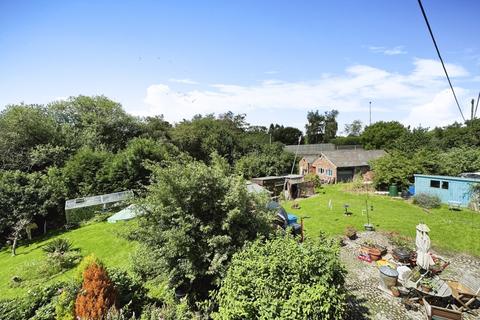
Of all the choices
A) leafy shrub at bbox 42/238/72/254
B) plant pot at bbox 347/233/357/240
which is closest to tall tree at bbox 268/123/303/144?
plant pot at bbox 347/233/357/240

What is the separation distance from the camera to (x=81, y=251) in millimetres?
14734

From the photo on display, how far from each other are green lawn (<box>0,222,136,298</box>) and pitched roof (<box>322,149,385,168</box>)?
2811 centimetres

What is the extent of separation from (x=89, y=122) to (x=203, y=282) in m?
40.7

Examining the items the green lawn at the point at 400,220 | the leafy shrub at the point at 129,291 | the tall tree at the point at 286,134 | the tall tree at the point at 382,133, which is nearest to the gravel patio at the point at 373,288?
the green lawn at the point at 400,220

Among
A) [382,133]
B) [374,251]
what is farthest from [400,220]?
[382,133]

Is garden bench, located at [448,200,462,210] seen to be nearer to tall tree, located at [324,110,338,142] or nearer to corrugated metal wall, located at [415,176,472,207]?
corrugated metal wall, located at [415,176,472,207]

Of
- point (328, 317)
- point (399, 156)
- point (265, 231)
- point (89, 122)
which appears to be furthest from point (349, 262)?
point (89, 122)

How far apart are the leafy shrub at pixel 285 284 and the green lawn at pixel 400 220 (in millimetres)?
8578

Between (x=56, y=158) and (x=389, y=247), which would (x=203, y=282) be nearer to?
(x=389, y=247)

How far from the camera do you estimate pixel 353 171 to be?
111 ft

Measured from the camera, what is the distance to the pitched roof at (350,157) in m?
33.6

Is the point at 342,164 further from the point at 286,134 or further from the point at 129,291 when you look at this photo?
the point at 286,134

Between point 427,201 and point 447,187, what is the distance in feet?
8.15

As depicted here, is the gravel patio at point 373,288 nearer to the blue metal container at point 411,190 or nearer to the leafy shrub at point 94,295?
the leafy shrub at point 94,295
